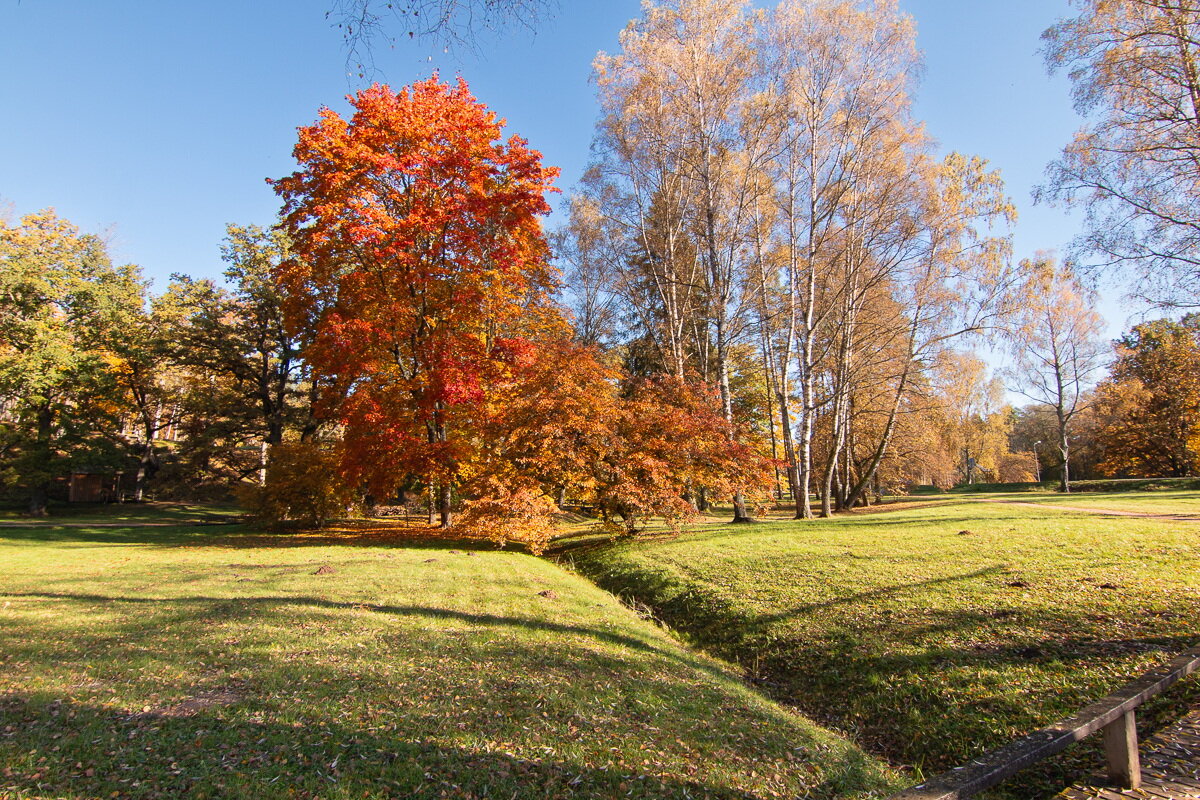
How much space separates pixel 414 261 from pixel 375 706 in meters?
14.0

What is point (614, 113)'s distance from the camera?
1991cm

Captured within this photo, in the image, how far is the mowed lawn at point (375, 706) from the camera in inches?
134

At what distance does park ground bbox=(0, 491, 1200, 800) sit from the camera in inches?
141

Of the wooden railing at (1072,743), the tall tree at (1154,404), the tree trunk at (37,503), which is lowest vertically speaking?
the tree trunk at (37,503)

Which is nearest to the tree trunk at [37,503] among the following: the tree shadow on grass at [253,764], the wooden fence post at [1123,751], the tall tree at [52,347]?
the tall tree at [52,347]

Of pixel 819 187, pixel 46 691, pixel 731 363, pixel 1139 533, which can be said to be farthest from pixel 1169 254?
pixel 731 363

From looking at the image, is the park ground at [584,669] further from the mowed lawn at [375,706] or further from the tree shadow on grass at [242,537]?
the tree shadow on grass at [242,537]

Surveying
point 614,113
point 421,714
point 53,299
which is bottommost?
point 421,714

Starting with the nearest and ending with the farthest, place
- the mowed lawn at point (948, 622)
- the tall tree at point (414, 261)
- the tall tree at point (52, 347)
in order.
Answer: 1. the mowed lawn at point (948, 622)
2. the tall tree at point (414, 261)
3. the tall tree at point (52, 347)

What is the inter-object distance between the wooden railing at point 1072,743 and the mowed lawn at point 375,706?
1.52m

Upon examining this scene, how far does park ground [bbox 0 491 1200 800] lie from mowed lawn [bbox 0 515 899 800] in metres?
0.02

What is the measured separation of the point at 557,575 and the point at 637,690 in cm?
721

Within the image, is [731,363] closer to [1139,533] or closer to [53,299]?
[1139,533]

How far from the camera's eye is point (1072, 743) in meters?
2.94
